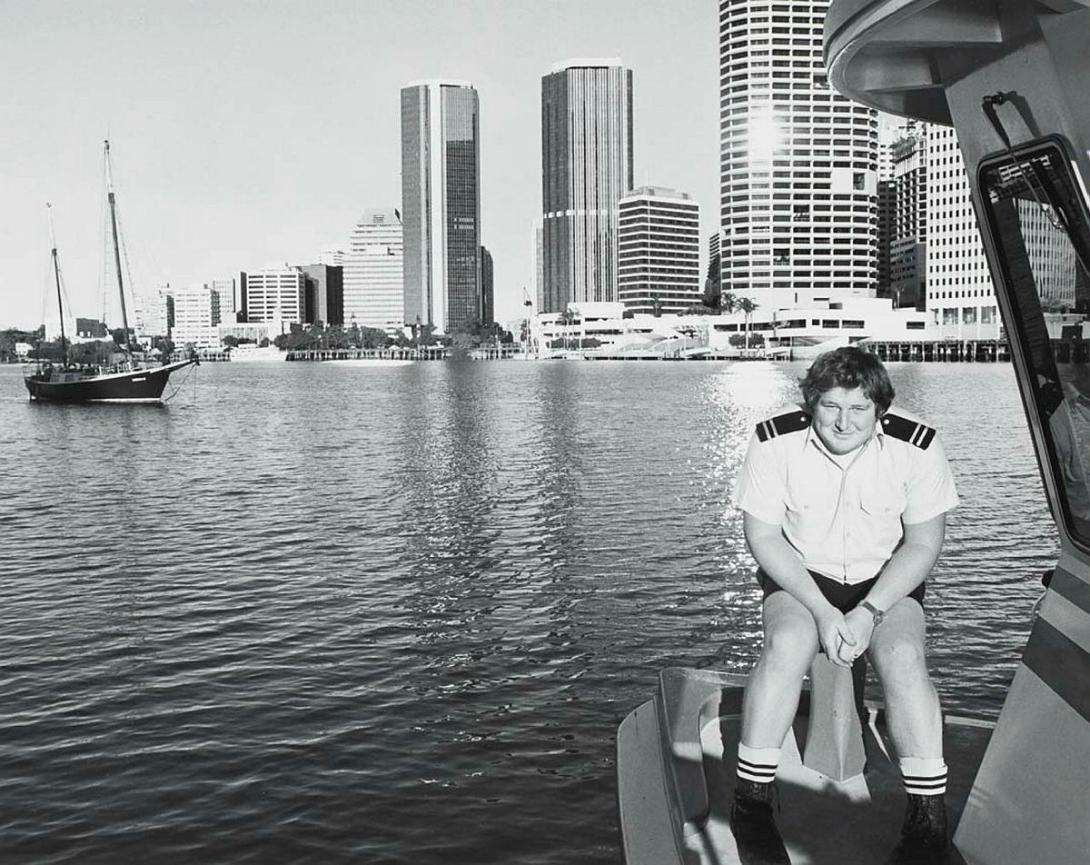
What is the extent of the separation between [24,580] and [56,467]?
22227 millimetres

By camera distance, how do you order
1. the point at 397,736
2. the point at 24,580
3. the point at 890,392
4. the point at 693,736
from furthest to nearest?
1. the point at 24,580
2. the point at 397,736
3. the point at 693,736
4. the point at 890,392

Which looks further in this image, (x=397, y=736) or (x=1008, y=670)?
(x=1008, y=670)

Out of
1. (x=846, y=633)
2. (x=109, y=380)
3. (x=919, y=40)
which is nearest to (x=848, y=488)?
(x=846, y=633)

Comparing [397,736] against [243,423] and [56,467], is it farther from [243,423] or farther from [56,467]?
[243,423]

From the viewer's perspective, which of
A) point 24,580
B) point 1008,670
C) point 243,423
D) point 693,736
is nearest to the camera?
point 693,736

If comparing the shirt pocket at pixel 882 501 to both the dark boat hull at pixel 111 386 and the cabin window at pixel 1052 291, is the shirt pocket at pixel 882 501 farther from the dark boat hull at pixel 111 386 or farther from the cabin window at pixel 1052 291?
the dark boat hull at pixel 111 386

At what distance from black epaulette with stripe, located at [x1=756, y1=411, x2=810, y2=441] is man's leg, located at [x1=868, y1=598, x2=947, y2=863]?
993mm

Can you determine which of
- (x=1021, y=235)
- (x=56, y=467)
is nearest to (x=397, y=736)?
(x=1021, y=235)

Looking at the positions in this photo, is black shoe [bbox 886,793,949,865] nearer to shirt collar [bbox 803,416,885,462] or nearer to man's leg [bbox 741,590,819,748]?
man's leg [bbox 741,590,819,748]

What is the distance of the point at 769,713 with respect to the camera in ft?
17.1

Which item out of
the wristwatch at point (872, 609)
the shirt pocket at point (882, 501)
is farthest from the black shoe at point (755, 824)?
the shirt pocket at point (882, 501)

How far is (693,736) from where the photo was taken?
20.2ft

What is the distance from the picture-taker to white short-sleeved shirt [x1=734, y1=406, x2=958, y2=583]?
5.37m

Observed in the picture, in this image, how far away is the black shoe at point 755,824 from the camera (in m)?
5.06
